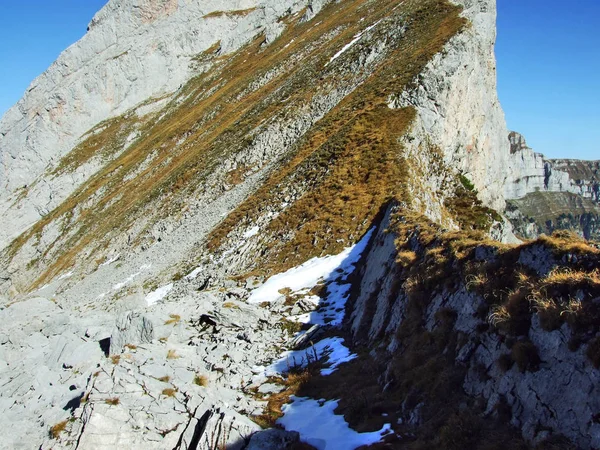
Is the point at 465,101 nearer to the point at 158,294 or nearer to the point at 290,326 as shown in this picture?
the point at 290,326

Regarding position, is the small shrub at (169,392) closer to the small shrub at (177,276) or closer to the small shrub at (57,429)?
the small shrub at (57,429)

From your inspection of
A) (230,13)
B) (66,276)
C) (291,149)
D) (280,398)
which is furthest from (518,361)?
(230,13)

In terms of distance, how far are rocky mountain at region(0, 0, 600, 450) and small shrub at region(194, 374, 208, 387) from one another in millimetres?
321

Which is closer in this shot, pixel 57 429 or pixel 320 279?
pixel 57 429

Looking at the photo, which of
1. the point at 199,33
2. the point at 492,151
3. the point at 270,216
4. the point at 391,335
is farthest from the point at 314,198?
the point at 199,33

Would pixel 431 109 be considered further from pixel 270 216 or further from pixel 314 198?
pixel 270 216

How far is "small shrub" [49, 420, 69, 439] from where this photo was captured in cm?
1123

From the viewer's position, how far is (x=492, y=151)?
50.3 metres

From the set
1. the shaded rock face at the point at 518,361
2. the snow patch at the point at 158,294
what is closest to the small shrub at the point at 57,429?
the shaded rock face at the point at 518,361

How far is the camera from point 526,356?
8.21 meters

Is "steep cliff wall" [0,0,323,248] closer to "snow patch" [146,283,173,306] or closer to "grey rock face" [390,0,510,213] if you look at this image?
"grey rock face" [390,0,510,213]

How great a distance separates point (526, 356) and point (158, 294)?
2829 centimetres

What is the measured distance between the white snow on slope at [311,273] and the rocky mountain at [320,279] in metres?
0.15

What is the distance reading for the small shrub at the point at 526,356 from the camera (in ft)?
26.6
